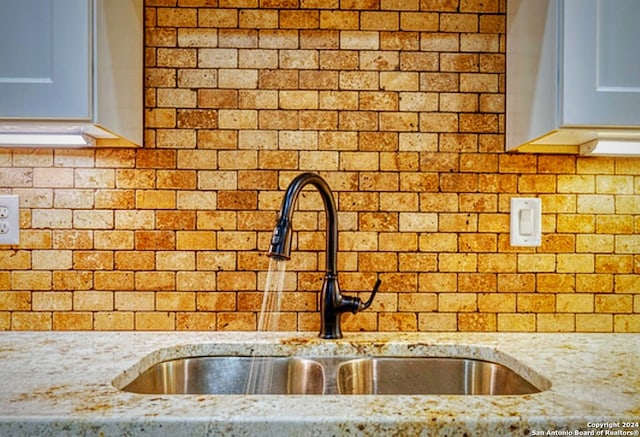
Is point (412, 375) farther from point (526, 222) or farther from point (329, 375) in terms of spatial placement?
point (526, 222)

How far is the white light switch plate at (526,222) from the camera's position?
1.32 meters

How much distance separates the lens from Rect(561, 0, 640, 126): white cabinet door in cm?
100

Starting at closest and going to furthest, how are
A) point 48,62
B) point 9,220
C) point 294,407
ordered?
point 294,407, point 48,62, point 9,220

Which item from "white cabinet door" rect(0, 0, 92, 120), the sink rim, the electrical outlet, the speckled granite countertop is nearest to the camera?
the speckled granite countertop

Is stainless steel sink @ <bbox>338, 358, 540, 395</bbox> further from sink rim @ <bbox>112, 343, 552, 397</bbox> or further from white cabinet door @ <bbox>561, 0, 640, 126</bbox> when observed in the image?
white cabinet door @ <bbox>561, 0, 640, 126</bbox>

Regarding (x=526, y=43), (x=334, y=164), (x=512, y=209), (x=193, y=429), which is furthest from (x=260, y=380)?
(x=526, y=43)

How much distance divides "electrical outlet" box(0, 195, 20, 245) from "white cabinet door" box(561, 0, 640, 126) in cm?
141

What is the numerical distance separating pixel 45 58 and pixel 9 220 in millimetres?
544

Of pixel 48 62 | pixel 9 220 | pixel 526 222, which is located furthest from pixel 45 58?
pixel 526 222

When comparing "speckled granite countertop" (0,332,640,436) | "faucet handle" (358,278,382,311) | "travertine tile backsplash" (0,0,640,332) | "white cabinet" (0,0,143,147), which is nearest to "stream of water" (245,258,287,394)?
"travertine tile backsplash" (0,0,640,332)

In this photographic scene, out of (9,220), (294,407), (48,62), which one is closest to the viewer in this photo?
(294,407)

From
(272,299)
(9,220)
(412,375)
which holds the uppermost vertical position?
(9,220)

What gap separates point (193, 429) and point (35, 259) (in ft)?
2.85

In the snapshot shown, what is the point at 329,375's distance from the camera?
118cm
